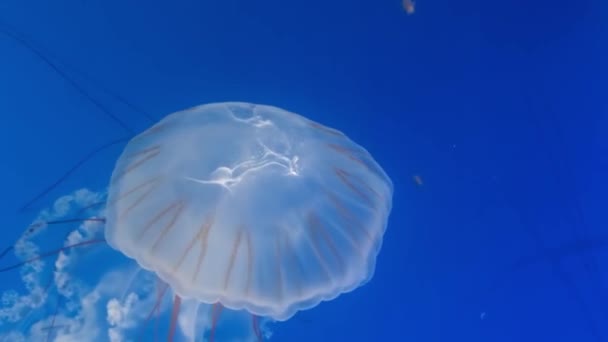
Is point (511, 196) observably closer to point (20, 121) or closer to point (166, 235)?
point (166, 235)

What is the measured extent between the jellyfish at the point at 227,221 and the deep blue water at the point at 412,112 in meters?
0.47

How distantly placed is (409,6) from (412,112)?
1.91 ft

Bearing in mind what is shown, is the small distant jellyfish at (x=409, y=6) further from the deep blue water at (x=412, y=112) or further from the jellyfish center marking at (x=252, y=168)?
the jellyfish center marking at (x=252, y=168)

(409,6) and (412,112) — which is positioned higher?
(409,6)

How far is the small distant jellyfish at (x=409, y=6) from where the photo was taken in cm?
353

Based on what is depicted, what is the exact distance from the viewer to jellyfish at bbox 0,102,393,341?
2863 millimetres

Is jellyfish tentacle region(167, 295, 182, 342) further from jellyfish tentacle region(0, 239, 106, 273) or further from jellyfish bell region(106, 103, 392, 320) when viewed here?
jellyfish tentacle region(0, 239, 106, 273)

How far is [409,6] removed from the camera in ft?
11.6

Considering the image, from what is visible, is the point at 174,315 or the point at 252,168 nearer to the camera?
the point at 252,168

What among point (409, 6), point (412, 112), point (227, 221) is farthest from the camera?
point (412, 112)

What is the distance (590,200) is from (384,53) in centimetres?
152

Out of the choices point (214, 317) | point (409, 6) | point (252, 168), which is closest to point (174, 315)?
point (214, 317)

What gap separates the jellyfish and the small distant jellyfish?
0.89 meters

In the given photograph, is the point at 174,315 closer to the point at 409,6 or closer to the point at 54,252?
the point at 54,252
